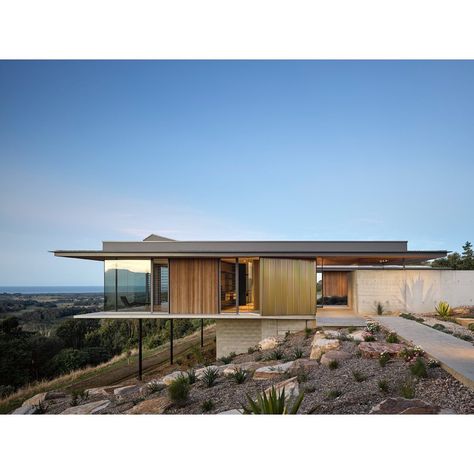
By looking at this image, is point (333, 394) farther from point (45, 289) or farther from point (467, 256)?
point (45, 289)

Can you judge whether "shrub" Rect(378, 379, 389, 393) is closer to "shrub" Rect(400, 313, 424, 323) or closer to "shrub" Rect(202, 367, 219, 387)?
"shrub" Rect(202, 367, 219, 387)

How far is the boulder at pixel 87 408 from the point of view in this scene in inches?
274

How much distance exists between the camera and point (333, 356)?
7.37m

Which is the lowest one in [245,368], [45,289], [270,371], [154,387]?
[45,289]

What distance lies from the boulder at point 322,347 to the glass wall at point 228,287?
11.8 feet

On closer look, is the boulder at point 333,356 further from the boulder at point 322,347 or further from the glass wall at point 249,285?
the glass wall at point 249,285

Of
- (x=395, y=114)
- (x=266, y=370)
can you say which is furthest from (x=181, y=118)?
(x=266, y=370)

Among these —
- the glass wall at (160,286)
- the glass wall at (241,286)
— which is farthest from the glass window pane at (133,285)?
the glass wall at (241,286)

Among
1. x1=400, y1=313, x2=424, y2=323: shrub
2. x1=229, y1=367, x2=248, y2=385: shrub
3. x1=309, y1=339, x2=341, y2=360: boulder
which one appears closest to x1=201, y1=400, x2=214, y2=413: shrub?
x1=229, y1=367, x2=248, y2=385: shrub

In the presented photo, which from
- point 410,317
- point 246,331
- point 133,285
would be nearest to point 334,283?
point 410,317

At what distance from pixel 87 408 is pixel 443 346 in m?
7.44

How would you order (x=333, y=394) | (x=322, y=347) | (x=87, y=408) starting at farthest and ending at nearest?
(x=322, y=347) < (x=87, y=408) < (x=333, y=394)
